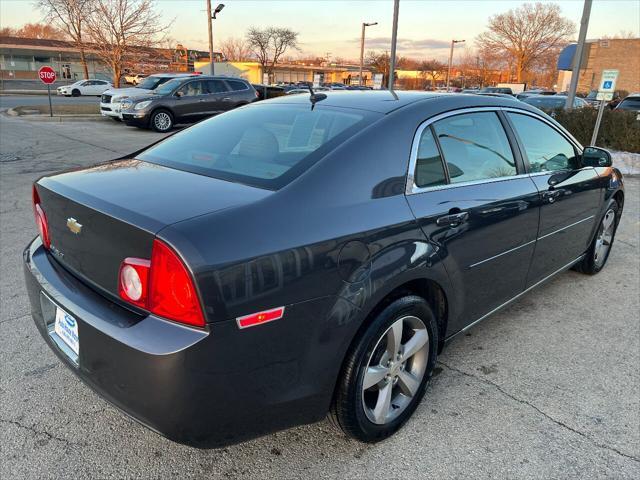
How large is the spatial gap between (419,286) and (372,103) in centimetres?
102

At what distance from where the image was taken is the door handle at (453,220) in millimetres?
2385

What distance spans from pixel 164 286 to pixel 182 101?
48.5 ft

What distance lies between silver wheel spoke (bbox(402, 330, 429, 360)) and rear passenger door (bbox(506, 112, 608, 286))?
49.9 inches

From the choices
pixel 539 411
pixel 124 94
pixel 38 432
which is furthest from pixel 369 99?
pixel 124 94

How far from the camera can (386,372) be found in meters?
2.29

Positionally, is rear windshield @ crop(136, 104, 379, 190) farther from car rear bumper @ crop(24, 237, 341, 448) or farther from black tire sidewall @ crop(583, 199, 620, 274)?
black tire sidewall @ crop(583, 199, 620, 274)

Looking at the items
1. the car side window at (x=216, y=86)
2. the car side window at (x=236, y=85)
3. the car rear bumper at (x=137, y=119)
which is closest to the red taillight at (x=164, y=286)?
the car rear bumper at (x=137, y=119)

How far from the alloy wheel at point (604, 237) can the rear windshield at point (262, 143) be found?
10.2 ft

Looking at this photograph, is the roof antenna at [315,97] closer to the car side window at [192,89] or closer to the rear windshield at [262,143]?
the rear windshield at [262,143]

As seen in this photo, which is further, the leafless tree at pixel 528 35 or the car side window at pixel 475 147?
the leafless tree at pixel 528 35

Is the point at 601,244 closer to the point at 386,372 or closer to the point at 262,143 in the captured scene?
the point at 386,372

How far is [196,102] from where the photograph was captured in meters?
15.4

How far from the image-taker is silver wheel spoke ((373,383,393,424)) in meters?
2.29

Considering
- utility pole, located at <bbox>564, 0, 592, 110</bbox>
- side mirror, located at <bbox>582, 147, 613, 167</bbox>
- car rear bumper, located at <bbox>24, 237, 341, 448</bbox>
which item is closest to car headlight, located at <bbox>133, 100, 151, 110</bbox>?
utility pole, located at <bbox>564, 0, 592, 110</bbox>
